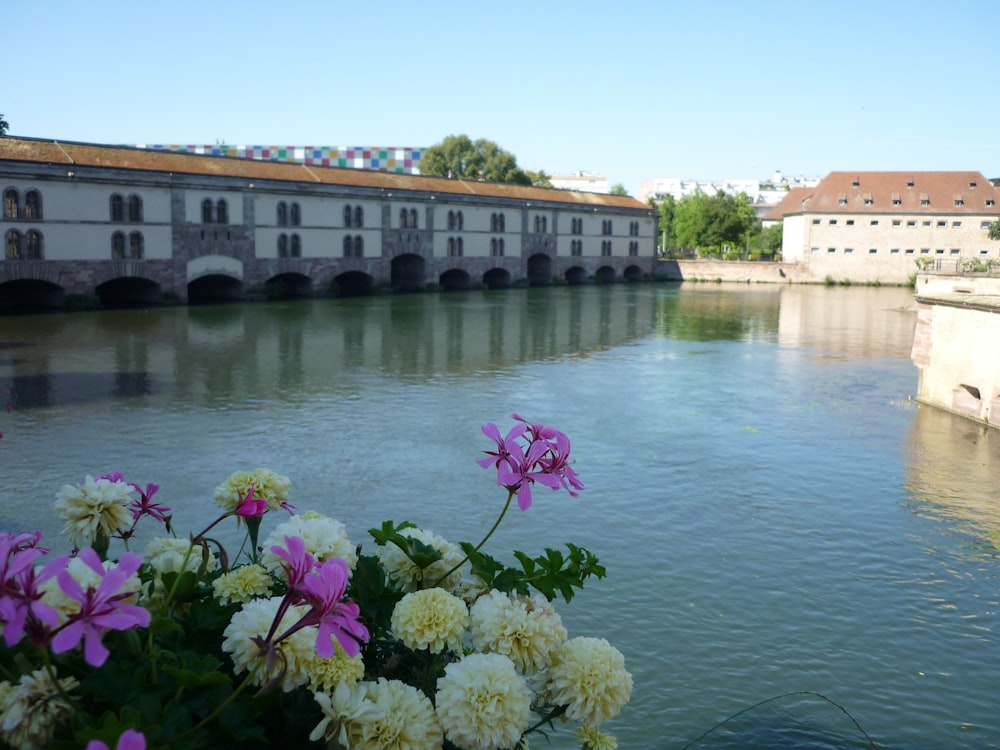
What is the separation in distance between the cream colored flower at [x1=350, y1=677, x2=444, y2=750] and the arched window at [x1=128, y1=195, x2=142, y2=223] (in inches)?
1612

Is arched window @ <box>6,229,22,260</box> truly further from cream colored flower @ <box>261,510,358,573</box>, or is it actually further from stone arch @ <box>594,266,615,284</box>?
stone arch @ <box>594,266,615,284</box>

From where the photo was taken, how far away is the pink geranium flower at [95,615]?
7.04 feet

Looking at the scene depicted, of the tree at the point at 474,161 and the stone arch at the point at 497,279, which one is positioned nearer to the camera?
the stone arch at the point at 497,279

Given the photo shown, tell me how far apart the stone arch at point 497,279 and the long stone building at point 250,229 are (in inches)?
4.6

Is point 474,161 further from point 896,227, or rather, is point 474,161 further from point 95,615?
point 95,615

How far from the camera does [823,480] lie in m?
13.6

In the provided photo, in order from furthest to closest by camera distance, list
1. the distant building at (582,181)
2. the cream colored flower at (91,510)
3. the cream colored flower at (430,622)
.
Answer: the distant building at (582,181)
the cream colored flower at (91,510)
the cream colored flower at (430,622)

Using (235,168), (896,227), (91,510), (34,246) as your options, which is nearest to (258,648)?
(91,510)

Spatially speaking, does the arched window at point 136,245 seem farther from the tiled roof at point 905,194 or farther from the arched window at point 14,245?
the tiled roof at point 905,194

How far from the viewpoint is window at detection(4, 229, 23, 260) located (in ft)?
117

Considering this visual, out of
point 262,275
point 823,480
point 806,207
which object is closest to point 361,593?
point 823,480

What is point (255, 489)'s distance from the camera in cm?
365

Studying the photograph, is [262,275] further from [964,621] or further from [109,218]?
[964,621]

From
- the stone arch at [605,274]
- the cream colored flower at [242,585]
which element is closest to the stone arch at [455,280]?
the stone arch at [605,274]
